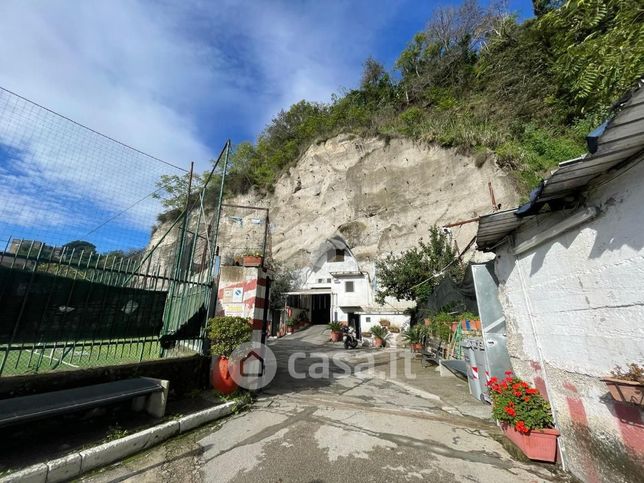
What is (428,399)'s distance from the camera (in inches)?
232

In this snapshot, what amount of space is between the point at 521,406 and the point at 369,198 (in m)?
20.6

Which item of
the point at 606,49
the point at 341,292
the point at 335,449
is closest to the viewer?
the point at 335,449

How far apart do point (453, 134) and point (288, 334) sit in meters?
19.1

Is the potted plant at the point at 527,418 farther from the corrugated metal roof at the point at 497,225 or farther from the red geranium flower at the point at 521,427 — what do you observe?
the corrugated metal roof at the point at 497,225

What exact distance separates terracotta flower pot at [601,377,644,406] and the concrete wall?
0.22 meters

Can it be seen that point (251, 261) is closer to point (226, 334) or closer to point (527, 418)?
point (226, 334)

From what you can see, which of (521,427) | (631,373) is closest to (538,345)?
(521,427)

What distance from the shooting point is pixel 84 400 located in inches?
126

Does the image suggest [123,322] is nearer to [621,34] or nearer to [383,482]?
[383,482]

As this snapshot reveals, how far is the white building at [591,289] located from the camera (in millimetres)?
2221

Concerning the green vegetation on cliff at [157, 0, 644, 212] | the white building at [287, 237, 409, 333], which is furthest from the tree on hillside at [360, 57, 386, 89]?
the white building at [287, 237, 409, 333]

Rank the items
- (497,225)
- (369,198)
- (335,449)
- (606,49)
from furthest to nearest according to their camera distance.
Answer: (369,198) < (606,49) < (497,225) < (335,449)

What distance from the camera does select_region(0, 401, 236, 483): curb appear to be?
8.27 ft

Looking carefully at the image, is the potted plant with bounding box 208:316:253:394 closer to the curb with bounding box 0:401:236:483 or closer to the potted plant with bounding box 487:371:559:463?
the curb with bounding box 0:401:236:483
